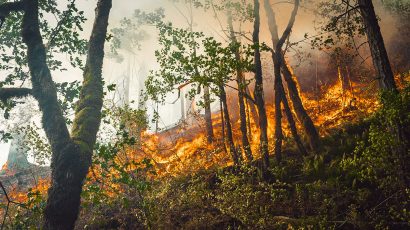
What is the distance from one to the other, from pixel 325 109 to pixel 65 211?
64.4 feet

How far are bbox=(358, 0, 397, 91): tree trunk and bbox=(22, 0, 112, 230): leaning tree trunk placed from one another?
618cm

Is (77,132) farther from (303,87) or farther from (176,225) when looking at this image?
(303,87)

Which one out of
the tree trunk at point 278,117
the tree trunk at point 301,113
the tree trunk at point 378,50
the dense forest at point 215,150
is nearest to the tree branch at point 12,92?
the dense forest at point 215,150

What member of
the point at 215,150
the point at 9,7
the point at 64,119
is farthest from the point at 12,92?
the point at 215,150

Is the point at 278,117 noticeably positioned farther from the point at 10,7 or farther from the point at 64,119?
the point at 10,7

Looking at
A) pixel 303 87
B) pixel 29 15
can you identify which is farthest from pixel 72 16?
pixel 303 87

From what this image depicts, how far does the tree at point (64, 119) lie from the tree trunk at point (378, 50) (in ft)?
20.2

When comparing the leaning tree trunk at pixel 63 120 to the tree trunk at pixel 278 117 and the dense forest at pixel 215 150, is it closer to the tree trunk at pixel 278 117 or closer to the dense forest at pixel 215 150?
the dense forest at pixel 215 150

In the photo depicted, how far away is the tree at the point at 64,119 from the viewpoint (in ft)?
17.5

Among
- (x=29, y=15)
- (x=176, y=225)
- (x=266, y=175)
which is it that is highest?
(x=29, y=15)

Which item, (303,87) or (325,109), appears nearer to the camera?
(325,109)

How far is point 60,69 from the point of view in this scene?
10219 millimetres

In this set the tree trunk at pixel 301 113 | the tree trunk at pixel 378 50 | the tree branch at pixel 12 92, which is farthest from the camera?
the tree trunk at pixel 301 113

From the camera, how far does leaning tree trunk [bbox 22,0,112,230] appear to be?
5.34m
